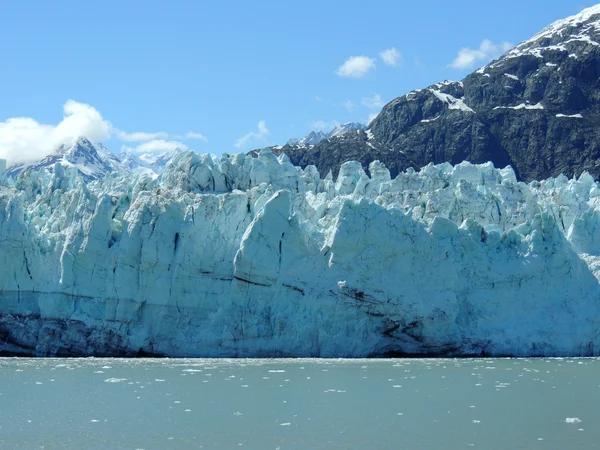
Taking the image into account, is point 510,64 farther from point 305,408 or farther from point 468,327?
point 305,408

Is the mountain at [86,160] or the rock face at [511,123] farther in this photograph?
the mountain at [86,160]

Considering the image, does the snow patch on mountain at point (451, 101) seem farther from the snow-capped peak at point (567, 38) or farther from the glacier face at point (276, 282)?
the glacier face at point (276, 282)

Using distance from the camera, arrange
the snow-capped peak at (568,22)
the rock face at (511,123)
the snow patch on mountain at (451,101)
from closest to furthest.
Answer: the rock face at (511,123) → the snow patch on mountain at (451,101) → the snow-capped peak at (568,22)

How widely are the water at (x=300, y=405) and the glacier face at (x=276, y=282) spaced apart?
186cm

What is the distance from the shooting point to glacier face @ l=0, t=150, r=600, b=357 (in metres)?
25.2

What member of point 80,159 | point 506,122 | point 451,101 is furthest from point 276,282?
point 80,159

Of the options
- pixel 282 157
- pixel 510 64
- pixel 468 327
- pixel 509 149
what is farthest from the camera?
pixel 510 64

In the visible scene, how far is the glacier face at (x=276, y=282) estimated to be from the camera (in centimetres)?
2517

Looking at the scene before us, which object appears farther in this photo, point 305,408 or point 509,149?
point 509,149

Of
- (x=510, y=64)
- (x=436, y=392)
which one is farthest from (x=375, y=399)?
(x=510, y=64)

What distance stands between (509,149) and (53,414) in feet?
184

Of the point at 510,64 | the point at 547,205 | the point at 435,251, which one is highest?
the point at 510,64

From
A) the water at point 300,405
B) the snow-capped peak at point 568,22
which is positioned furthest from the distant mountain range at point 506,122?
the water at point 300,405

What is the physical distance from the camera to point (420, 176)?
3588 centimetres
